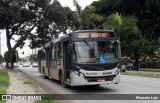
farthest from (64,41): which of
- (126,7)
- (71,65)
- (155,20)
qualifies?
(126,7)

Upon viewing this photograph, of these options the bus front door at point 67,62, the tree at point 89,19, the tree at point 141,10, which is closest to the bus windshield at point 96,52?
the bus front door at point 67,62

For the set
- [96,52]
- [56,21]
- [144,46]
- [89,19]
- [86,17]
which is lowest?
[96,52]

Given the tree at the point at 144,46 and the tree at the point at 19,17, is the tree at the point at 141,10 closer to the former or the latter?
the tree at the point at 144,46

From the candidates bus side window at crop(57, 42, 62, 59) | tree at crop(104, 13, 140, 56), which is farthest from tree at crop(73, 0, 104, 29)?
bus side window at crop(57, 42, 62, 59)

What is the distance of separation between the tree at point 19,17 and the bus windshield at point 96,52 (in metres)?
31.2

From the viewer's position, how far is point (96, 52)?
16.1 m

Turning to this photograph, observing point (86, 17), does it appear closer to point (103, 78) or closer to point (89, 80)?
point (103, 78)

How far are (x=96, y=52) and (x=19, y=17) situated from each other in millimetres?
33509

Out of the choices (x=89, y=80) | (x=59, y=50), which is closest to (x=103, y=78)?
(x=89, y=80)

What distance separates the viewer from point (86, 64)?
624 inches

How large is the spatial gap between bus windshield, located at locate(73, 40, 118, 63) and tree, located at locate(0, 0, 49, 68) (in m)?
31.2

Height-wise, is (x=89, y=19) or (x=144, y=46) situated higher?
(x=89, y=19)

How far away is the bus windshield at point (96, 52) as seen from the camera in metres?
16.0

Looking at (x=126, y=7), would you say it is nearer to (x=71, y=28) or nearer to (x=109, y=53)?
(x=71, y=28)
